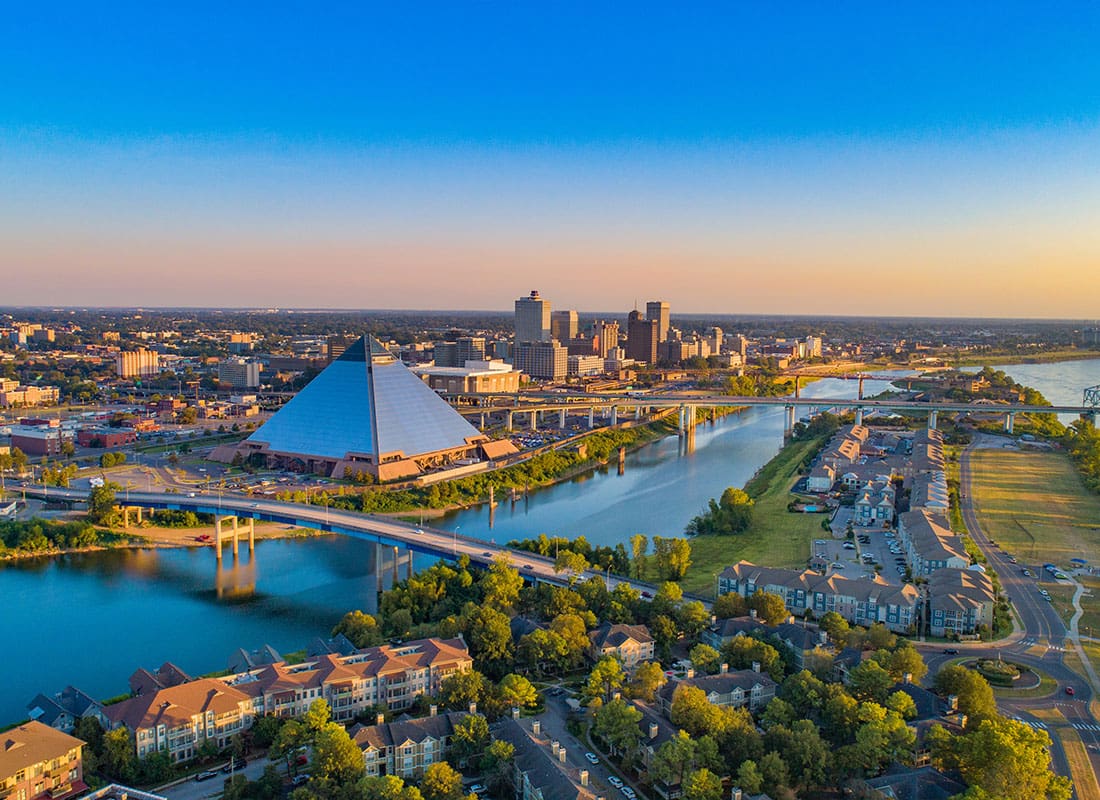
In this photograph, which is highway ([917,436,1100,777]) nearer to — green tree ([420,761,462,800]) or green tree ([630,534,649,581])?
green tree ([630,534,649,581])

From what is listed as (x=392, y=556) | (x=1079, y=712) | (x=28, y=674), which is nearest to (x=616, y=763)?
(x=1079, y=712)

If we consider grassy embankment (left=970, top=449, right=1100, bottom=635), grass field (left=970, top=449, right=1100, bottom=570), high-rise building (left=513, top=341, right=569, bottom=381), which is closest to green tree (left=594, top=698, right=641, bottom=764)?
grassy embankment (left=970, top=449, right=1100, bottom=635)

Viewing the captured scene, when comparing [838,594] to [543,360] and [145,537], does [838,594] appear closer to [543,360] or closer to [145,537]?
[145,537]

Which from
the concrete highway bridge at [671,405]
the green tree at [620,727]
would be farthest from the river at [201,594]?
the concrete highway bridge at [671,405]

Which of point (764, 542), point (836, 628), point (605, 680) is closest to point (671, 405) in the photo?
point (764, 542)

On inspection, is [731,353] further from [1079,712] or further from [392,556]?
[1079,712]

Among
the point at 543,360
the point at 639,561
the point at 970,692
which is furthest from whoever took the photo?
the point at 543,360

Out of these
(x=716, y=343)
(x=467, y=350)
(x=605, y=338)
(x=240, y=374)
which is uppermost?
(x=605, y=338)
